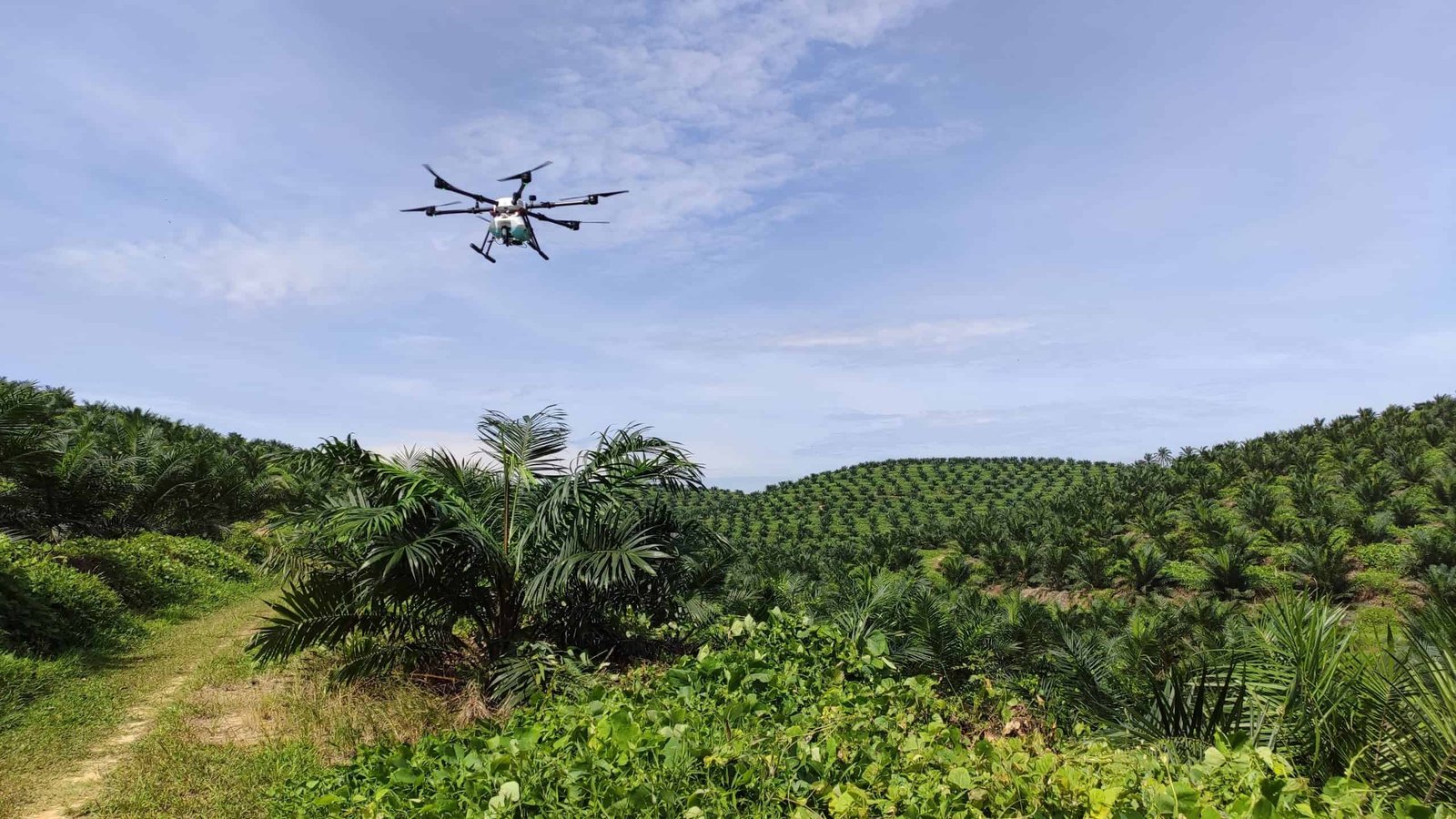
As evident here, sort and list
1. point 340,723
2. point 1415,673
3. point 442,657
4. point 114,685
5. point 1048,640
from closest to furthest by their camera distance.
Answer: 1. point 1415,673
2. point 340,723
3. point 442,657
4. point 114,685
5. point 1048,640

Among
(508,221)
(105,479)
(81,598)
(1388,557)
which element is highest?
(508,221)

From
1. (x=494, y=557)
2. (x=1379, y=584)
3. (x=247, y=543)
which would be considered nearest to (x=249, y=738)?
(x=494, y=557)

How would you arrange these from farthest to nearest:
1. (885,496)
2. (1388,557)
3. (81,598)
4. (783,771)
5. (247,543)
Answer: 1. (885,496)
2. (247,543)
3. (1388,557)
4. (81,598)
5. (783,771)

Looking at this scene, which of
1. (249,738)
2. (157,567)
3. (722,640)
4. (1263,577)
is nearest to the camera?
(249,738)

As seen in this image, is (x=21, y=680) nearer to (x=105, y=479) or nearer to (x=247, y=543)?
(x=105, y=479)

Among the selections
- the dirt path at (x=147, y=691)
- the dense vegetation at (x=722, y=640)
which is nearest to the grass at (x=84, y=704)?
the dirt path at (x=147, y=691)

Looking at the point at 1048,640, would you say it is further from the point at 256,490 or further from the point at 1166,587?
the point at 256,490

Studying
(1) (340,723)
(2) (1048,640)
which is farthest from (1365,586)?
(1) (340,723)
